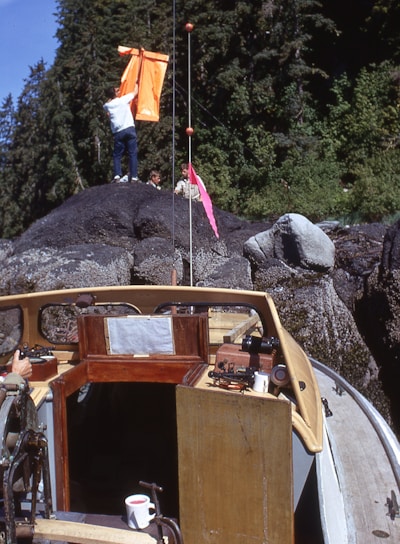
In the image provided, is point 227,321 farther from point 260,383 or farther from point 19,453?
point 19,453

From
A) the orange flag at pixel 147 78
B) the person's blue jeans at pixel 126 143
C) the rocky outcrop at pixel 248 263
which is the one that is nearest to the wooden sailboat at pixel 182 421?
the rocky outcrop at pixel 248 263

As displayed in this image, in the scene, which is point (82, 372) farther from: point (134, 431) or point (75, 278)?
Answer: point (75, 278)

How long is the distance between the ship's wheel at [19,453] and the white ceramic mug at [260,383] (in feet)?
4.16

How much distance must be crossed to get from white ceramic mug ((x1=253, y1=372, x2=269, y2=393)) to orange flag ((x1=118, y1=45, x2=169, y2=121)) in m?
8.32

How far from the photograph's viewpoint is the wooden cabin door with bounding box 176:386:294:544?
310cm

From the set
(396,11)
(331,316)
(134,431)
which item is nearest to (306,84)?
(396,11)

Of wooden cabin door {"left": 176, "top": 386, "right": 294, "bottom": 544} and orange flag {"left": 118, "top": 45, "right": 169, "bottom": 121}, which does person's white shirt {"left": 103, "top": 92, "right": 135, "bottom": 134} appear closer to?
orange flag {"left": 118, "top": 45, "right": 169, "bottom": 121}

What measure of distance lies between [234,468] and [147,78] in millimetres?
9298

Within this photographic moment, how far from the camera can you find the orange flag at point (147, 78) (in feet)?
36.8

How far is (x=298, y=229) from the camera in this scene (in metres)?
10.9

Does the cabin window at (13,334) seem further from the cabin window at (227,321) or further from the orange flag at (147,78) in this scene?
the orange flag at (147,78)

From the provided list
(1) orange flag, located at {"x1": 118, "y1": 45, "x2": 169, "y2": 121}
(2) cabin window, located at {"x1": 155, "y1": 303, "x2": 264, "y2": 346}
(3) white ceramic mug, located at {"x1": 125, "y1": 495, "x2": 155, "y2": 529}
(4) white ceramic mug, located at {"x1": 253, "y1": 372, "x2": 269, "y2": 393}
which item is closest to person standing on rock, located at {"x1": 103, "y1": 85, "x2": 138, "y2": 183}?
(1) orange flag, located at {"x1": 118, "y1": 45, "x2": 169, "y2": 121}

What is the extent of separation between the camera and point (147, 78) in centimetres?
1127

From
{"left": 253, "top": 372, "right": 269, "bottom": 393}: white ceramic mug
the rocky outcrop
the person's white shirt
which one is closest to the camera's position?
{"left": 253, "top": 372, "right": 269, "bottom": 393}: white ceramic mug
